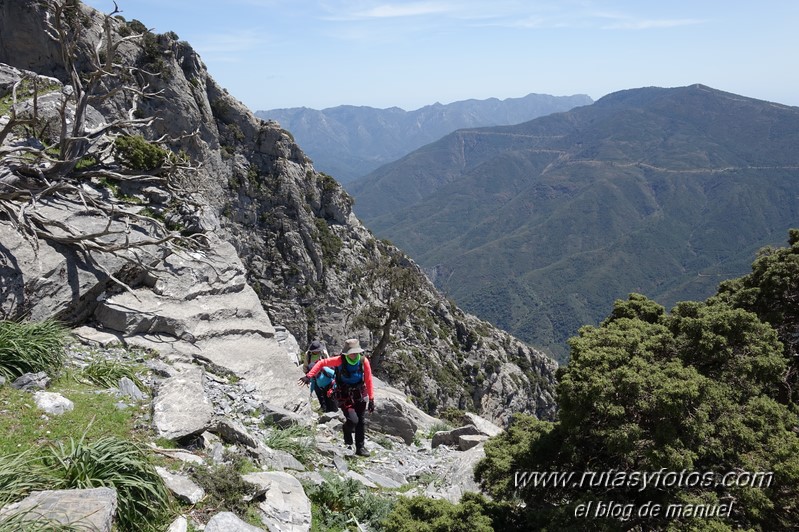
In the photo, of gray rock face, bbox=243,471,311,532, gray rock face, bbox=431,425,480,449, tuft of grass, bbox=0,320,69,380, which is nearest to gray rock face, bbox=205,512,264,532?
gray rock face, bbox=243,471,311,532

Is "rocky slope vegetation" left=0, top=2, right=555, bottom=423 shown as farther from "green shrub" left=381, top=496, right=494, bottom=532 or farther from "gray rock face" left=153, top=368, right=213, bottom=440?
"green shrub" left=381, top=496, right=494, bottom=532

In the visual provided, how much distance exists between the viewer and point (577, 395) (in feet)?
29.9

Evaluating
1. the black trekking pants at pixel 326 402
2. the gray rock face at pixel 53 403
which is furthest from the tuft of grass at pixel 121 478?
the black trekking pants at pixel 326 402

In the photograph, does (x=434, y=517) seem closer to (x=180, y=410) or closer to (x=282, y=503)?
(x=282, y=503)

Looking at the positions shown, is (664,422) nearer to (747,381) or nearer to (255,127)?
(747,381)

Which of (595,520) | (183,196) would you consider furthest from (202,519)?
(183,196)

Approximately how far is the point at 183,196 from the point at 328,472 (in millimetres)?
15660

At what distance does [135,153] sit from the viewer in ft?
68.7

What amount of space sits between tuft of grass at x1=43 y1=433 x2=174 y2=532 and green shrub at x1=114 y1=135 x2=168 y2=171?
54.3ft

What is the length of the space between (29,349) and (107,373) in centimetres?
162

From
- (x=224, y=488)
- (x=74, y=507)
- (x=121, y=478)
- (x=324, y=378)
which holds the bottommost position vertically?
(x=324, y=378)

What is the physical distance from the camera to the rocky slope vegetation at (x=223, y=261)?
15508mm

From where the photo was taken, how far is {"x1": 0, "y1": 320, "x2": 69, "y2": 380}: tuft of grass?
34.0 ft

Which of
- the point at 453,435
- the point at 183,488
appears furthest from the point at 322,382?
the point at 183,488
